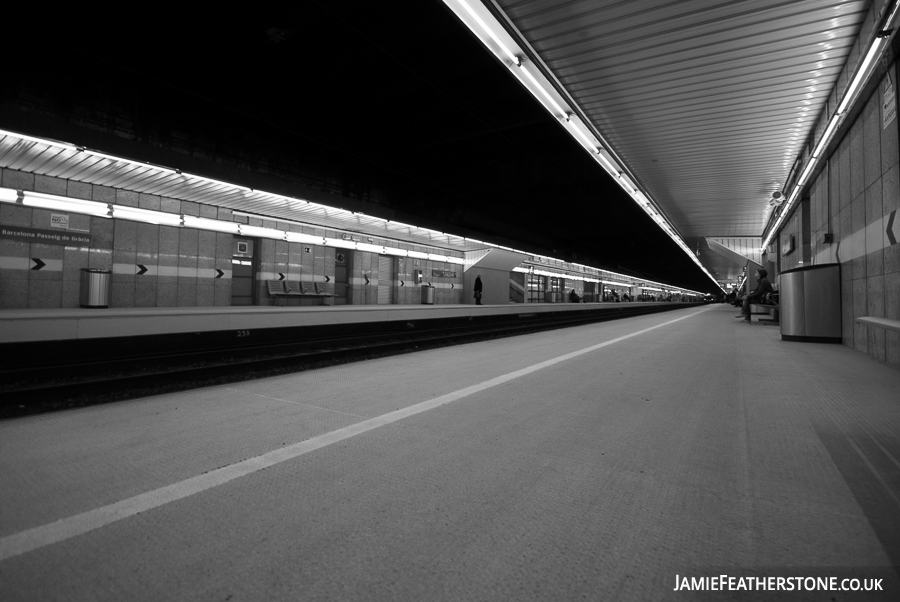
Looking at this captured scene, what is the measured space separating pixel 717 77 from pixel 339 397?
327 inches

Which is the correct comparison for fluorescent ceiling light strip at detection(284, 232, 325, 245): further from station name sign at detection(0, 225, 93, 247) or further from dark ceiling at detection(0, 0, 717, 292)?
station name sign at detection(0, 225, 93, 247)

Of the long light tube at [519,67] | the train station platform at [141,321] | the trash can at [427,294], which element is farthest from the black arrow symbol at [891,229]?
the trash can at [427,294]

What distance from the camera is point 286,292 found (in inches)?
615

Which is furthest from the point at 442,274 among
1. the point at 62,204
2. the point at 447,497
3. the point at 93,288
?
the point at 447,497

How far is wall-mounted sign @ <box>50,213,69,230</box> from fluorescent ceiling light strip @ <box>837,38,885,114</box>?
1635 cm

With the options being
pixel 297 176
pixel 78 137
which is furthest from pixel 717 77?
pixel 297 176

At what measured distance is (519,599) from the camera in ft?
4.06

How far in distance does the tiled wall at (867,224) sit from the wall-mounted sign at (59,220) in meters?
16.8

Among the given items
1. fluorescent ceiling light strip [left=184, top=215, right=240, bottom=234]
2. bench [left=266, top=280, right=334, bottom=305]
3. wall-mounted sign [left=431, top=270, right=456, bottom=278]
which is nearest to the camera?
fluorescent ceiling light strip [left=184, top=215, right=240, bottom=234]

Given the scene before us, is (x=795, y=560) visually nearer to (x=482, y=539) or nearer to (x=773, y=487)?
(x=773, y=487)

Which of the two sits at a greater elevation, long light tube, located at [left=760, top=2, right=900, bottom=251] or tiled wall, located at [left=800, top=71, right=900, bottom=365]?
long light tube, located at [left=760, top=2, right=900, bottom=251]

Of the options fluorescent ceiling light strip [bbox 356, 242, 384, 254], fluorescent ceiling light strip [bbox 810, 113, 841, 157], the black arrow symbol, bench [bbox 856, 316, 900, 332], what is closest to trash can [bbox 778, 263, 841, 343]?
fluorescent ceiling light strip [bbox 810, 113, 841, 157]

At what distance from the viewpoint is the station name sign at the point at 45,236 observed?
9.69m

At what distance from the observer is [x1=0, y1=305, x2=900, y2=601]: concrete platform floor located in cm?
135
